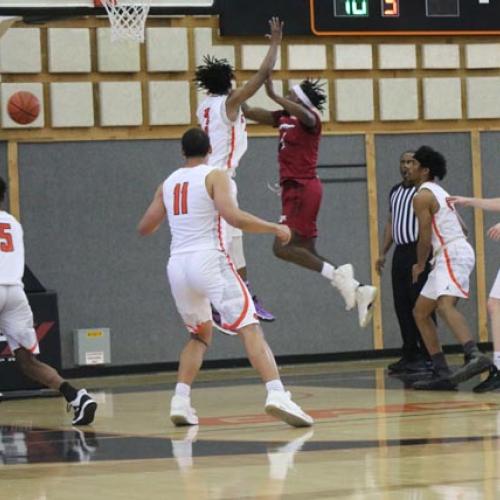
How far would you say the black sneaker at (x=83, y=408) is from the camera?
1197cm

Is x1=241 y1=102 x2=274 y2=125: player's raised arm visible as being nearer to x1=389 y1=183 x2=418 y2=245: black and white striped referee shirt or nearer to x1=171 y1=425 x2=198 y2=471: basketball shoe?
x1=389 y1=183 x2=418 y2=245: black and white striped referee shirt

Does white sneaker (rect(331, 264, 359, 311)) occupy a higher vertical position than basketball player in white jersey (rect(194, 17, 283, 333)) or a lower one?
lower

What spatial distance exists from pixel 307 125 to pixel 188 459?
535 centimetres

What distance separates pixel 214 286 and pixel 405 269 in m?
5.77

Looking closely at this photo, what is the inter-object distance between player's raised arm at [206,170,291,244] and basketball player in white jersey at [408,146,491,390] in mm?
3241

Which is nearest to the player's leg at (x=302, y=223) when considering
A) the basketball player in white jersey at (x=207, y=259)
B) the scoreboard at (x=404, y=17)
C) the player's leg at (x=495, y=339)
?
the player's leg at (x=495, y=339)

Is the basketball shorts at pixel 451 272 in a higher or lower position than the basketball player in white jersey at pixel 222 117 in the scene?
lower

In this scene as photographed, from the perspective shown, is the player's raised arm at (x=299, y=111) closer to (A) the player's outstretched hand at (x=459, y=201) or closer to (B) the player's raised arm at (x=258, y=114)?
(B) the player's raised arm at (x=258, y=114)

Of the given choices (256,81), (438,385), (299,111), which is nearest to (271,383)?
(256,81)

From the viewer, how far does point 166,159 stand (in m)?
18.3

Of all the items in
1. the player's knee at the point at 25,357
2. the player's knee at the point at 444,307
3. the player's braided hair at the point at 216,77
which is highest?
the player's braided hair at the point at 216,77

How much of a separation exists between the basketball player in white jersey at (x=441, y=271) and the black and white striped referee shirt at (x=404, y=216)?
195 cm

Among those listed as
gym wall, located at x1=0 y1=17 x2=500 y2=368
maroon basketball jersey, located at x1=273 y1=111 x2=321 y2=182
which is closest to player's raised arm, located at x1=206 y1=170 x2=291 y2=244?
maroon basketball jersey, located at x1=273 y1=111 x2=321 y2=182

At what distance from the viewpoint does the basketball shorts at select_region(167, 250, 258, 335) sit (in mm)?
11055
